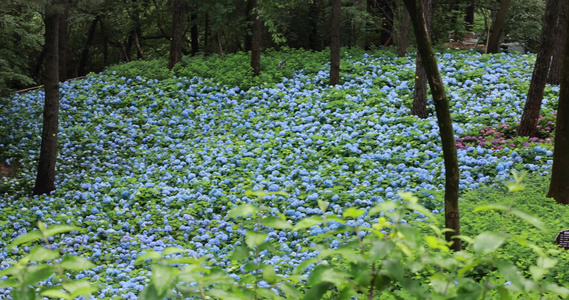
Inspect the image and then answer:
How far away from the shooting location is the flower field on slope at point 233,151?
6.45m

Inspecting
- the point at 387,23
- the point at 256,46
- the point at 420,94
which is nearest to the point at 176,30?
the point at 256,46

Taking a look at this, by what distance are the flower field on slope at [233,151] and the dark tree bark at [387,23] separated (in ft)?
9.27

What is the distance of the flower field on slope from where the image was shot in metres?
6.45

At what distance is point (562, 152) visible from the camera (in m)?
5.78

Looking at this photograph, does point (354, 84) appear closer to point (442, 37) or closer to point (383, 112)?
point (383, 112)

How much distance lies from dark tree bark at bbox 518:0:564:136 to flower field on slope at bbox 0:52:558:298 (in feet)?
1.13

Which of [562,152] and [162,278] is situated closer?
[162,278]

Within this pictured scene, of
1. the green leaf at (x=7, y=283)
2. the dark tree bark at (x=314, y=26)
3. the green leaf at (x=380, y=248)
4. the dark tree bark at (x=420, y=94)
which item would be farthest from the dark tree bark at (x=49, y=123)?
the dark tree bark at (x=314, y=26)

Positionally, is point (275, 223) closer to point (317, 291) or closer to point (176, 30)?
point (317, 291)

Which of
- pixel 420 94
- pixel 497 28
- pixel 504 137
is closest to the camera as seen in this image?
pixel 504 137

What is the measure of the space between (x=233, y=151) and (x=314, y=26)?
28.1 ft

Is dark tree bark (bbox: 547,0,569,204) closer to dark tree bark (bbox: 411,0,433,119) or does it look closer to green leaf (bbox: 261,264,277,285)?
dark tree bark (bbox: 411,0,433,119)

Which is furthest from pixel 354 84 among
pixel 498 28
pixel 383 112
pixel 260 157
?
pixel 498 28

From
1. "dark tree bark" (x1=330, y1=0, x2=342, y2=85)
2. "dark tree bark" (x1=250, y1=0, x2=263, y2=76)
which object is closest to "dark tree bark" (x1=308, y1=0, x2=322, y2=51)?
"dark tree bark" (x1=250, y1=0, x2=263, y2=76)
